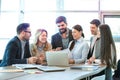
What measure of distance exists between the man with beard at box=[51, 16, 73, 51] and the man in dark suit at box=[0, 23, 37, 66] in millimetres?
660

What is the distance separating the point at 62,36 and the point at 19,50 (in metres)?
1.02

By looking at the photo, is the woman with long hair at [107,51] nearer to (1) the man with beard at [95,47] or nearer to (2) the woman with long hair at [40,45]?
(1) the man with beard at [95,47]

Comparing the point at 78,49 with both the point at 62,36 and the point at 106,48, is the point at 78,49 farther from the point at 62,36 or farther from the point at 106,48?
the point at 62,36

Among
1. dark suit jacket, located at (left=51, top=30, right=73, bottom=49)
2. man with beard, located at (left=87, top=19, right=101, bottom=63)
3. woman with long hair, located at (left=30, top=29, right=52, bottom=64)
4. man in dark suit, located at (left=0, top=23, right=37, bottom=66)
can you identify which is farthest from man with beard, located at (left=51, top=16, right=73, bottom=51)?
man in dark suit, located at (left=0, top=23, right=37, bottom=66)

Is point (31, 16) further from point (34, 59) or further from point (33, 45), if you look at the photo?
point (34, 59)

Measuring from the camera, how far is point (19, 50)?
11.9 feet

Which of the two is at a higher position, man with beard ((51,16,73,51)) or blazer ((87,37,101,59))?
man with beard ((51,16,73,51))

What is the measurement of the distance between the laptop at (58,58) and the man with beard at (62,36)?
3.52ft

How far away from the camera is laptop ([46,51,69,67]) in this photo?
3.13m

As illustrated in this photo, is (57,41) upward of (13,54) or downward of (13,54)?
upward

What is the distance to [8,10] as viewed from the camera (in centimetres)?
664

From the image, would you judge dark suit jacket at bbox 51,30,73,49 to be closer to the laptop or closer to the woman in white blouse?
the woman in white blouse

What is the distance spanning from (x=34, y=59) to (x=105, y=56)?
38.3 inches

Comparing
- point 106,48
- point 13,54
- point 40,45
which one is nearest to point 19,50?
point 13,54
